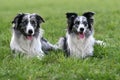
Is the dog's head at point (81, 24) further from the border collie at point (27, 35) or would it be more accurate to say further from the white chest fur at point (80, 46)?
the border collie at point (27, 35)

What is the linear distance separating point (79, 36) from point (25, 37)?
1.21m

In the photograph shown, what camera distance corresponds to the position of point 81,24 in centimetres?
980

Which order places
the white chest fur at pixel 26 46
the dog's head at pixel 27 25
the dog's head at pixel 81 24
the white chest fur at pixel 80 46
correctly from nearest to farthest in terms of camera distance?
the dog's head at pixel 27 25, the dog's head at pixel 81 24, the white chest fur at pixel 26 46, the white chest fur at pixel 80 46

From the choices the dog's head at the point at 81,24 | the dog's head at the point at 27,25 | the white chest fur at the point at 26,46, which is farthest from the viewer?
the white chest fur at the point at 26,46

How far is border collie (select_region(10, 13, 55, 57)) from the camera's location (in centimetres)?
980

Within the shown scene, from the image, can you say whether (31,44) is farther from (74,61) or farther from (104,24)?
(104,24)

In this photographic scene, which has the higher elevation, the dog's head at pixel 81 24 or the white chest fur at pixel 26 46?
the dog's head at pixel 81 24

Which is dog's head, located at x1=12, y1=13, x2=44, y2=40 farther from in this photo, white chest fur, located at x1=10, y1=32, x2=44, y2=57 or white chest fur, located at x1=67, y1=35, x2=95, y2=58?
white chest fur, located at x1=67, y1=35, x2=95, y2=58

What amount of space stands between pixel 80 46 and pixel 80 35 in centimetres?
32

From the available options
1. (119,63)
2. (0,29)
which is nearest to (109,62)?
(119,63)

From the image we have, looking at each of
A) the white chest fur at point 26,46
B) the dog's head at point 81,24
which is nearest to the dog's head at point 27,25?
the white chest fur at point 26,46

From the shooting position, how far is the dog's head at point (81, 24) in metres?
9.83

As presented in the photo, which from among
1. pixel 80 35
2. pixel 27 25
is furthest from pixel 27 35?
pixel 80 35

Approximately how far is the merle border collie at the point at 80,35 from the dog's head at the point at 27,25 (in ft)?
2.43
